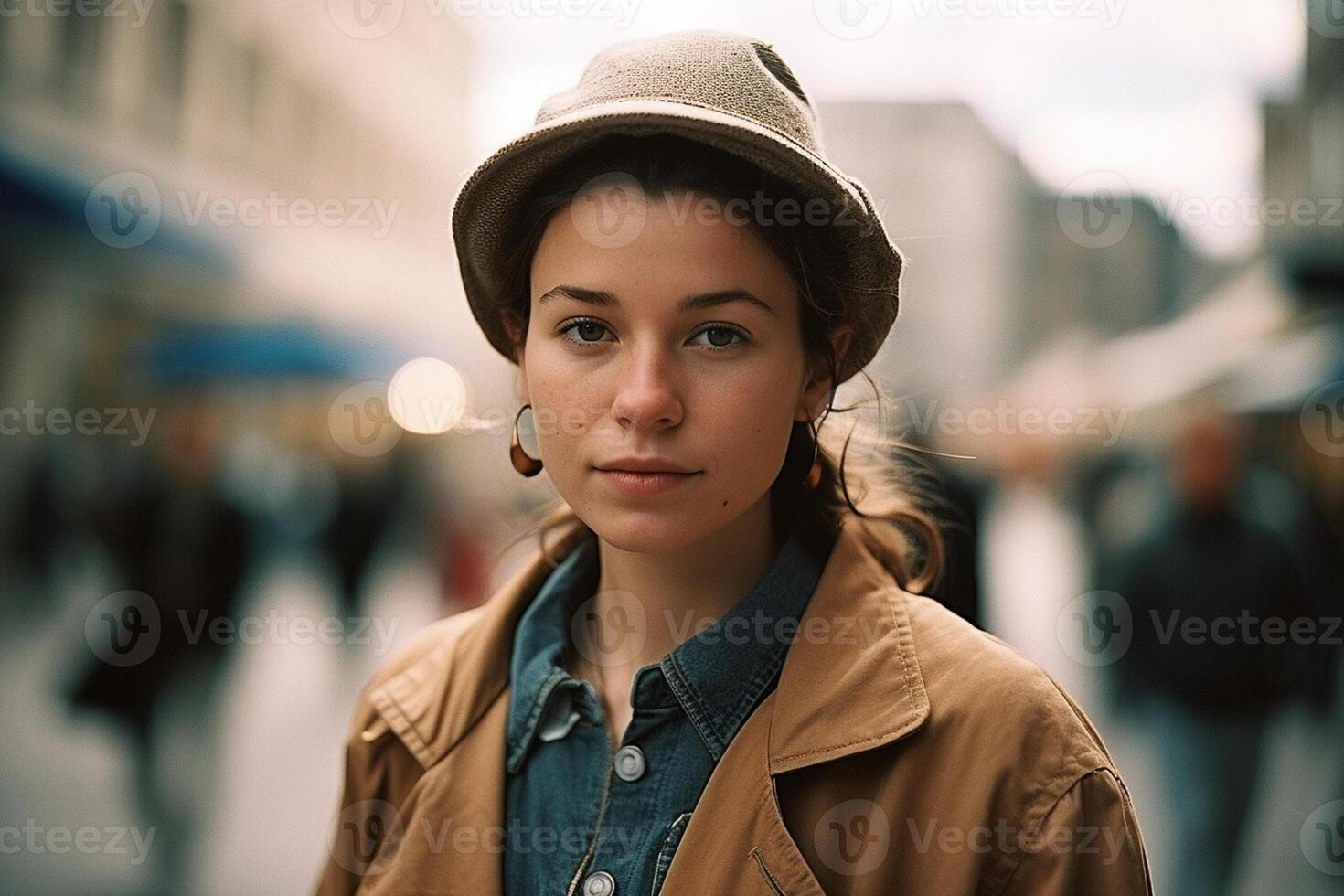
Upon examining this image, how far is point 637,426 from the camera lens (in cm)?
170

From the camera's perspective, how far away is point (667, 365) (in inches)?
67.4

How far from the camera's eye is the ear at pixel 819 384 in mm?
1931

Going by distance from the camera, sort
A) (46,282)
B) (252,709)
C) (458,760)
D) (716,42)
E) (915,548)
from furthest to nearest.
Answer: (46,282) < (252,709) < (915,548) < (458,760) < (716,42)

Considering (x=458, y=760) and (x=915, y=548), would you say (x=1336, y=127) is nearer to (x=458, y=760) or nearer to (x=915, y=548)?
(x=915, y=548)

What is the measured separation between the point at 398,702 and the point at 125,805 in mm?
3971

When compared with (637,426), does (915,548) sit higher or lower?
lower

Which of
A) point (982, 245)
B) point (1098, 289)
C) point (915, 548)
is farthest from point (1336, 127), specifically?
point (982, 245)

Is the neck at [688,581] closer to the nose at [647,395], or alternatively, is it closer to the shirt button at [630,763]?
the shirt button at [630,763]
